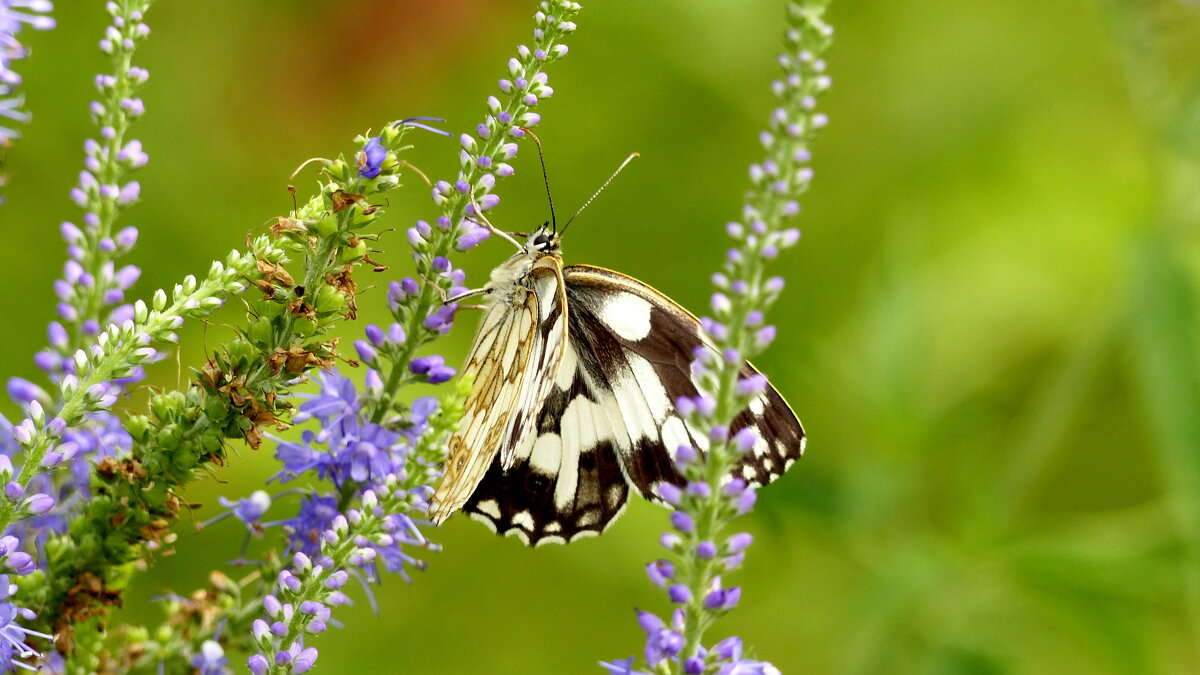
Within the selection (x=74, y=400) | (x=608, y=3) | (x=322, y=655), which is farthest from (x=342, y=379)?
(x=608, y=3)

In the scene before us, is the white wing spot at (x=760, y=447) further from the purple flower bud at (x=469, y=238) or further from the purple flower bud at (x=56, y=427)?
the purple flower bud at (x=56, y=427)

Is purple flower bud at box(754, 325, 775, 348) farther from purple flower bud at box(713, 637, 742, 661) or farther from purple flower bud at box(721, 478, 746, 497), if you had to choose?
purple flower bud at box(713, 637, 742, 661)

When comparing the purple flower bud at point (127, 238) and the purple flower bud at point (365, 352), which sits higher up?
the purple flower bud at point (365, 352)

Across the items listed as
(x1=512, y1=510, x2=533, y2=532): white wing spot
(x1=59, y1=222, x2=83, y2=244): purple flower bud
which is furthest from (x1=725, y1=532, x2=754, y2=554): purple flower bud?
(x1=512, y1=510, x2=533, y2=532): white wing spot

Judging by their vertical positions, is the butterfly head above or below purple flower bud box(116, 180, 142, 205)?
above

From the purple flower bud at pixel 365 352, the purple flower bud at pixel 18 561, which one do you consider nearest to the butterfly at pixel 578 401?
the purple flower bud at pixel 365 352

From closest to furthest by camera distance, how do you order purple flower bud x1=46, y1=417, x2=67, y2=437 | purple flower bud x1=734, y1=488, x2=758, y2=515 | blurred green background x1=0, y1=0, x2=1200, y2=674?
1. purple flower bud x1=734, y1=488, x2=758, y2=515
2. purple flower bud x1=46, y1=417, x2=67, y2=437
3. blurred green background x1=0, y1=0, x2=1200, y2=674

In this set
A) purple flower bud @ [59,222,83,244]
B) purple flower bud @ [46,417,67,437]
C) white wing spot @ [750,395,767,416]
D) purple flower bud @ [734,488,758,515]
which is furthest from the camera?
white wing spot @ [750,395,767,416]
